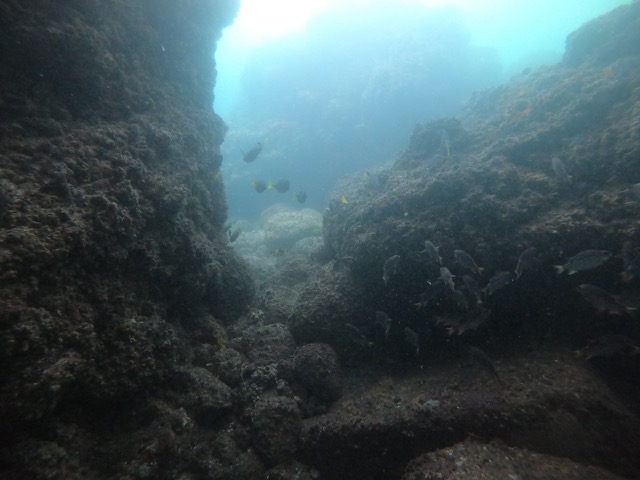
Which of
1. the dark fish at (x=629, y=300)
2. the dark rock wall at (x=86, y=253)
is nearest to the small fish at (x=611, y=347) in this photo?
the dark fish at (x=629, y=300)

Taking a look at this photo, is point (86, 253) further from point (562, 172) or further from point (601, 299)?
point (562, 172)

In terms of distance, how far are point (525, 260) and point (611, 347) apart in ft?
5.44

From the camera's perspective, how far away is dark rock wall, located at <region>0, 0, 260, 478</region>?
308 cm

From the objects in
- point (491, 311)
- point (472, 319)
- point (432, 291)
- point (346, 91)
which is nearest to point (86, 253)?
point (432, 291)

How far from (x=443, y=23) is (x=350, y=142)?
15.6 meters

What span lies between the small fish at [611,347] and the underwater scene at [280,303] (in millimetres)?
35

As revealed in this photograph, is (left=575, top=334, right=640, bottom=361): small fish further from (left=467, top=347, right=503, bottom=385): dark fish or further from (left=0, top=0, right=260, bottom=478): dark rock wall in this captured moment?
(left=0, top=0, right=260, bottom=478): dark rock wall

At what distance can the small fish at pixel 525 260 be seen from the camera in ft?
17.8

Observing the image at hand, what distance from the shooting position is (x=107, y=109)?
20.5 ft

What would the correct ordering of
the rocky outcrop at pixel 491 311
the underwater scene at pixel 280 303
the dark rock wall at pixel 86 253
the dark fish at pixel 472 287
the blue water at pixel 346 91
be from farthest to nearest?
the blue water at pixel 346 91
the dark fish at pixel 472 287
the rocky outcrop at pixel 491 311
the underwater scene at pixel 280 303
the dark rock wall at pixel 86 253

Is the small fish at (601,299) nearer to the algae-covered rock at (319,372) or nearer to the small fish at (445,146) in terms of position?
the algae-covered rock at (319,372)

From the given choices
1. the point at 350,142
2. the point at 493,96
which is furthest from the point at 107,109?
the point at 350,142

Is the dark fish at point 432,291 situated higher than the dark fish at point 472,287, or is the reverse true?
the dark fish at point 432,291

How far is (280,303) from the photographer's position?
7730mm
